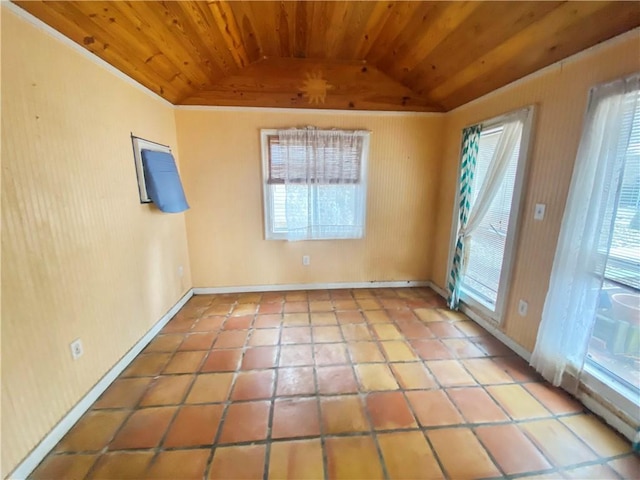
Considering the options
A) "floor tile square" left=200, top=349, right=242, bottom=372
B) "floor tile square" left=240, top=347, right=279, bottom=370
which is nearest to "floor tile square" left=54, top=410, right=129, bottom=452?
"floor tile square" left=200, top=349, right=242, bottom=372

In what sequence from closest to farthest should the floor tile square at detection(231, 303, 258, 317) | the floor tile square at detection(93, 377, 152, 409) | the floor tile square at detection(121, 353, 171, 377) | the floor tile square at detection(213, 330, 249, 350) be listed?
1. the floor tile square at detection(93, 377, 152, 409)
2. the floor tile square at detection(121, 353, 171, 377)
3. the floor tile square at detection(213, 330, 249, 350)
4. the floor tile square at detection(231, 303, 258, 317)

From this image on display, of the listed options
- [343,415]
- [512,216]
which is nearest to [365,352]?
[343,415]

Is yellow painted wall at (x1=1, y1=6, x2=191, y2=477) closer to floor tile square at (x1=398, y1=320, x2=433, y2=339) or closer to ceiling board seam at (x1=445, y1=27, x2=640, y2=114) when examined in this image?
floor tile square at (x1=398, y1=320, x2=433, y2=339)

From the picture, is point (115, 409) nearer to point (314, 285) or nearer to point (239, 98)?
point (314, 285)

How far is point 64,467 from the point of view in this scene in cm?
133

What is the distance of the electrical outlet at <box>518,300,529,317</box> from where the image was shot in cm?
215

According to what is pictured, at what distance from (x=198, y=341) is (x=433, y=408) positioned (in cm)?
189

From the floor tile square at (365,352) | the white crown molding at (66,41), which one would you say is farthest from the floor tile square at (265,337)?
the white crown molding at (66,41)

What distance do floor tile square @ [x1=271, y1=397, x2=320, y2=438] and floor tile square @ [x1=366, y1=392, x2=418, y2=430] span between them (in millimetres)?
337

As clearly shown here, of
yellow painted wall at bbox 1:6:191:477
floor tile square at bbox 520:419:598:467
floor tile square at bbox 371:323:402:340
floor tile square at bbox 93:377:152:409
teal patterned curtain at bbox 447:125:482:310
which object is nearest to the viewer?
yellow painted wall at bbox 1:6:191:477

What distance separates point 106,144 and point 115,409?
5.63 feet

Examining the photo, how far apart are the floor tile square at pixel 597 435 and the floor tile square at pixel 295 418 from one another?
4.68 feet

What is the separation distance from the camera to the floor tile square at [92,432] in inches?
56.4

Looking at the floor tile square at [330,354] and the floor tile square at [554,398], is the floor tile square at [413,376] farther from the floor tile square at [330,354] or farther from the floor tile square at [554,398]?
the floor tile square at [554,398]
